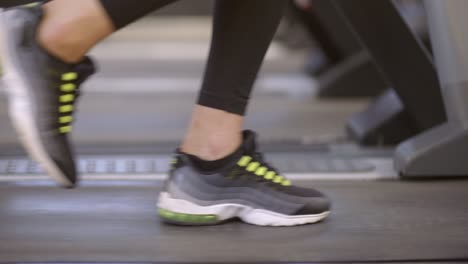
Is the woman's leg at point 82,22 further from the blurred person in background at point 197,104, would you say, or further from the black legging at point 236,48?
the black legging at point 236,48

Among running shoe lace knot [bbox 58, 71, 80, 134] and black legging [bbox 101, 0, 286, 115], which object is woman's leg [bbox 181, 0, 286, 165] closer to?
black legging [bbox 101, 0, 286, 115]

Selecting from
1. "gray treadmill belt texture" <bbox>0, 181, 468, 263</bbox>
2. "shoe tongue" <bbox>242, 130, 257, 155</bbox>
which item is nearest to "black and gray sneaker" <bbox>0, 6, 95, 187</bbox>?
"gray treadmill belt texture" <bbox>0, 181, 468, 263</bbox>

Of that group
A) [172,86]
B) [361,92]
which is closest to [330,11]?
[361,92]

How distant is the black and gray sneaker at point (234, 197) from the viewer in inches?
47.8

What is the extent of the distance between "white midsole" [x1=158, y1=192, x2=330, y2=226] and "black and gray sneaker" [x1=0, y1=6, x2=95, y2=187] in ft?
0.69

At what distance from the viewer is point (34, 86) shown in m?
1.05

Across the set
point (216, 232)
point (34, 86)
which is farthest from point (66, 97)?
point (216, 232)

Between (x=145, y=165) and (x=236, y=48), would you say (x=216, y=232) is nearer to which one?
(x=236, y=48)

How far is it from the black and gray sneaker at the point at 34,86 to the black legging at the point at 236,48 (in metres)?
0.22

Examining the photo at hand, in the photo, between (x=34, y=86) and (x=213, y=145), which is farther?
(x=213, y=145)

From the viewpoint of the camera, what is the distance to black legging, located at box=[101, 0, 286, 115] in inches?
44.6

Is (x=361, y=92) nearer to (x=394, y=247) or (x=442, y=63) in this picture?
(x=442, y=63)

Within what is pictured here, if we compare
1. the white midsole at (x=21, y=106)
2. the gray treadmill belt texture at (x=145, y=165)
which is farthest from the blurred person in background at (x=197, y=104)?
the gray treadmill belt texture at (x=145, y=165)

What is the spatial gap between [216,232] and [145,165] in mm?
580
